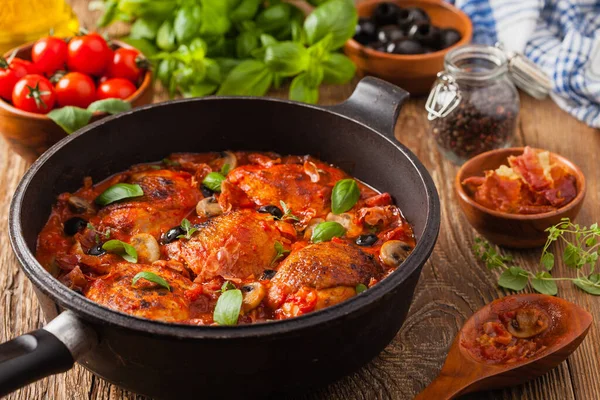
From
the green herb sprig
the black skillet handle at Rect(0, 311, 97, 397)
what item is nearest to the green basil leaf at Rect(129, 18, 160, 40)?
the green herb sprig

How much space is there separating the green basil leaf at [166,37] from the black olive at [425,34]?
6.23 ft

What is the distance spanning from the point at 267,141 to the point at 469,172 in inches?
51.3

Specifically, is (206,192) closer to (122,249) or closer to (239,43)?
(122,249)

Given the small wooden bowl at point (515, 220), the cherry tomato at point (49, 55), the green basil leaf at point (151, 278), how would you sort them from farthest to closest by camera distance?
the cherry tomato at point (49, 55), the small wooden bowl at point (515, 220), the green basil leaf at point (151, 278)

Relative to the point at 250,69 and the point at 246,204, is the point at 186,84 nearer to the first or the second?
the point at 250,69

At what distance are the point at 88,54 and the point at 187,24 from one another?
0.82 m

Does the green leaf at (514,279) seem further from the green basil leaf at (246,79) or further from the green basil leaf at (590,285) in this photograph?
the green basil leaf at (246,79)

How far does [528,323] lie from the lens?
3.74 metres

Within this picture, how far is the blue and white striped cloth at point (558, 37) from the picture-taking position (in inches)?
222

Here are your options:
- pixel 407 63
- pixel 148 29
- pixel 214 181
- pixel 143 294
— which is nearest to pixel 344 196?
pixel 214 181

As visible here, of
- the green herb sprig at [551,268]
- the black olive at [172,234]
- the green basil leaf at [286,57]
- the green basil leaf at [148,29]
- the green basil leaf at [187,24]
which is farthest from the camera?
the green basil leaf at [148,29]

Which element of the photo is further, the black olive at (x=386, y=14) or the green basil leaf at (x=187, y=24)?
the black olive at (x=386, y=14)

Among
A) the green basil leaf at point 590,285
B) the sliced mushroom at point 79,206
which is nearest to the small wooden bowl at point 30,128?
the sliced mushroom at point 79,206

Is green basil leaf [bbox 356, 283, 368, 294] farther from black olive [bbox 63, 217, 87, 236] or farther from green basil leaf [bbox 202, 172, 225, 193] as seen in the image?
black olive [bbox 63, 217, 87, 236]
